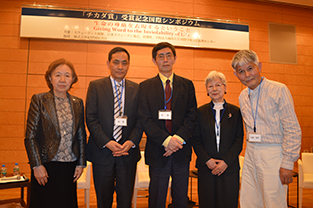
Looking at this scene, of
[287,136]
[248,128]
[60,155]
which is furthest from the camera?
[248,128]

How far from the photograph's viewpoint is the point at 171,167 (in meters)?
1.93

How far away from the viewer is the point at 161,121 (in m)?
1.99

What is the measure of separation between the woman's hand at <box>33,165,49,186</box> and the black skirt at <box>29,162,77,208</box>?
3 centimetres

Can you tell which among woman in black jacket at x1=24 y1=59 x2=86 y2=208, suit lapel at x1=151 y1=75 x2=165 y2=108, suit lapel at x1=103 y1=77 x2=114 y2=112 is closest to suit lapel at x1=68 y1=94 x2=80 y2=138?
woman in black jacket at x1=24 y1=59 x2=86 y2=208

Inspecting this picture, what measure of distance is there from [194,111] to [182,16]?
3.73 m

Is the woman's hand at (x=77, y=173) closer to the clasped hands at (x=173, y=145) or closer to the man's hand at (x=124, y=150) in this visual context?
the man's hand at (x=124, y=150)

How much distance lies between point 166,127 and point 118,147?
0.50 meters

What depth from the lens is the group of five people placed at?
1.75m

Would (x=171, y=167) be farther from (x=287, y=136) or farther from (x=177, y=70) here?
(x=177, y=70)

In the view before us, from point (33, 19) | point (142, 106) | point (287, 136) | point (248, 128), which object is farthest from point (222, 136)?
point (33, 19)

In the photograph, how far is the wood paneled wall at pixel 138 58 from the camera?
4.57m

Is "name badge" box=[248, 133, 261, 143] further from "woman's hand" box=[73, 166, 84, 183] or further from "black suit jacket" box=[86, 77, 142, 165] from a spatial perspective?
"woman's hand" box=[73, 166, 84, 183]

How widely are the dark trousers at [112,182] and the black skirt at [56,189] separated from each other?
0.77 ft

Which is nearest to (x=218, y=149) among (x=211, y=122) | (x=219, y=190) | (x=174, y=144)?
(x=211, y=122)
